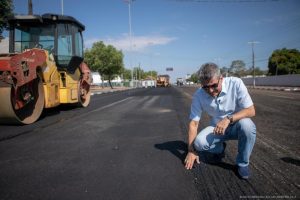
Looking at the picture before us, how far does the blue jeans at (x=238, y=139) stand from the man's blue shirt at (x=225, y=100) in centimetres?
20

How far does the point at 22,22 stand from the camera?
1063cm

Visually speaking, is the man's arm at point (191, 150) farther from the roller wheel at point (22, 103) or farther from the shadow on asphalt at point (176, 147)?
the roller wheel at point (22, 103)

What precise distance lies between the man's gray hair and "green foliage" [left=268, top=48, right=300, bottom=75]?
80142 millimetres

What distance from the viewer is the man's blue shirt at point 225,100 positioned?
3.81m

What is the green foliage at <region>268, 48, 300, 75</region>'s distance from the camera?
252ft

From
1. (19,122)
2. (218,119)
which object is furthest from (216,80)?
(19,122)

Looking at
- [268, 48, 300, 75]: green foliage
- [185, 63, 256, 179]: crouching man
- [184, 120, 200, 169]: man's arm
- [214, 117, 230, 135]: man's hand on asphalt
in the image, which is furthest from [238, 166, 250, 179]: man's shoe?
[268, 48, 300, 75]: green foliage

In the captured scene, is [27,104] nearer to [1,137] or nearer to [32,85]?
[32,85]

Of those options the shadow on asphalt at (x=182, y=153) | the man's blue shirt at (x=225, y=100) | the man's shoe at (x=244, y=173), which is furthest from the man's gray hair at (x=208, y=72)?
the shadow on asphalt at (x=182, y=153)

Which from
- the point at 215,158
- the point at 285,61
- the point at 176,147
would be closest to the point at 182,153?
the point at 176,147

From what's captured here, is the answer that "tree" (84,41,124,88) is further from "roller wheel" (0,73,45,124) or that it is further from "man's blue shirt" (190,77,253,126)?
"man's blue shirt" (190,77,253,126)

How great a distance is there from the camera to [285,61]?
7844 centimetres

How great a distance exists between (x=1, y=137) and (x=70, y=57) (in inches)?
207

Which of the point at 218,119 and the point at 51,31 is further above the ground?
the point at 51,31
